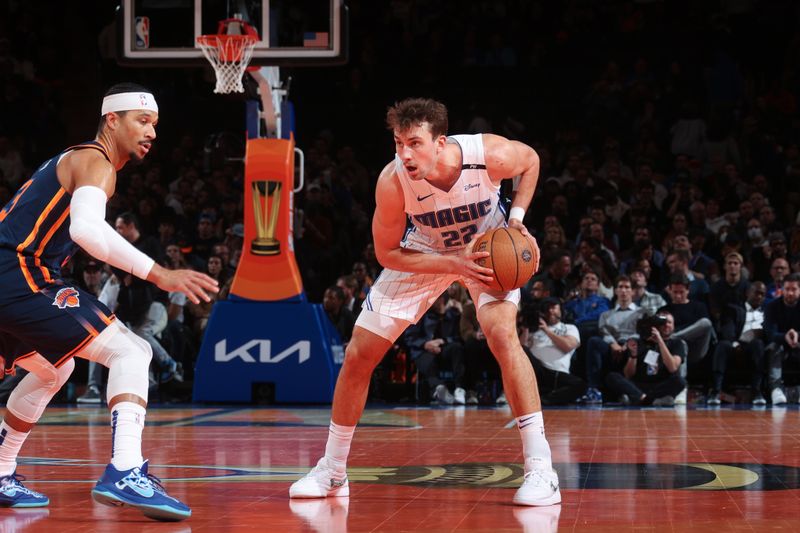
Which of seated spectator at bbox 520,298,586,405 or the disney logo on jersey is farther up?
the disney logo on jersey

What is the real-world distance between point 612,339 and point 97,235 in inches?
311

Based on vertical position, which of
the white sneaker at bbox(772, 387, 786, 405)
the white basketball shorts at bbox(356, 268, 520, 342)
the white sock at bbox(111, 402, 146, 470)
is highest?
the white basketball shorts at bbox(356, 268, 520, 342)

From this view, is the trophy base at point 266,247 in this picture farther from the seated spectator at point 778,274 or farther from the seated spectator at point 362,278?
the seated spectator at point 778,274

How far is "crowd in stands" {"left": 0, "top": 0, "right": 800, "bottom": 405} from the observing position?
37.8 feet

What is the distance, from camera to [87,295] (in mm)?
4754

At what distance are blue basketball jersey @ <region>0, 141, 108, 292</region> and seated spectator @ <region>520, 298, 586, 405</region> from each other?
7199 millimetres

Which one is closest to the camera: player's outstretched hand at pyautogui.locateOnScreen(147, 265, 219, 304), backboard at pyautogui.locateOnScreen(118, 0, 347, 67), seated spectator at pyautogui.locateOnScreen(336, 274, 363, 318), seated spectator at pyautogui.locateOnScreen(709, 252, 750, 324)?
player's outstretched hand at pyautogui.locateOnScreen(147, 265, 219, 304)

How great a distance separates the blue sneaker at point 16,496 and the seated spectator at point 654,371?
7388 millimetres

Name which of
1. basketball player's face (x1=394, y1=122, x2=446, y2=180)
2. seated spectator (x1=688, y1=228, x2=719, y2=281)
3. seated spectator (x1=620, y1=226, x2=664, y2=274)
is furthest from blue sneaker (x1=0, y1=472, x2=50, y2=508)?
seated spectator (x1=688, y1=228, x2=719, y2=281)

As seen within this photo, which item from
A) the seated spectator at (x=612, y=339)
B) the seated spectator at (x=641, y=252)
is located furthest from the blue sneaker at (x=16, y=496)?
the seated spectator at (x=641, y=252)

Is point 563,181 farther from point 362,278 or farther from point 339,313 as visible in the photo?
point 339,313

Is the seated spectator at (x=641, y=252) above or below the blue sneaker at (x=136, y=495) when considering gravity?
above

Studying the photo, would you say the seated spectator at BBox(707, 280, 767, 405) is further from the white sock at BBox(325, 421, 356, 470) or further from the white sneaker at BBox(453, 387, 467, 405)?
the white sock at BBox(325, 421, 356, 470)

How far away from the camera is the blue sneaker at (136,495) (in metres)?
4.45
